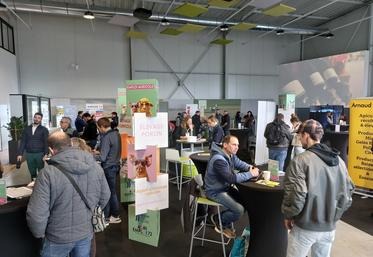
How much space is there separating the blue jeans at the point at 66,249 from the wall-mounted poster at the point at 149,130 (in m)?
1.20

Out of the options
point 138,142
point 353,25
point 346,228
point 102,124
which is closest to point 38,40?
point 102,124

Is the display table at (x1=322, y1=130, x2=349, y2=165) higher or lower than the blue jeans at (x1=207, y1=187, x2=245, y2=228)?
higher

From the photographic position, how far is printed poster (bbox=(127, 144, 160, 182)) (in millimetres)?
2928

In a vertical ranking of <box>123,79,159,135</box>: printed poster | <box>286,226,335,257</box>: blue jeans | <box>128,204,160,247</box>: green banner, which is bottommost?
<box>128,204,160,247</box>: green banner

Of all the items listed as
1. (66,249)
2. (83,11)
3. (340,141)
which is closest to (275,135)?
(340,141)

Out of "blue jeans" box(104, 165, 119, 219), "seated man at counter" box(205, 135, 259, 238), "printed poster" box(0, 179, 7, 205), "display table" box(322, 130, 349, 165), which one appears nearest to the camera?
"printed poster" box(0, 179, 7, 205)

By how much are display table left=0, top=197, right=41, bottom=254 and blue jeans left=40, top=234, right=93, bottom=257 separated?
249mm

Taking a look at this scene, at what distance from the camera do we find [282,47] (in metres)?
13.7

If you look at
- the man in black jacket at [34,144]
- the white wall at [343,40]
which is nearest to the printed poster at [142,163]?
the man in black jacket at [34,144]

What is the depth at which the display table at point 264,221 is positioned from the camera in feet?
7.77

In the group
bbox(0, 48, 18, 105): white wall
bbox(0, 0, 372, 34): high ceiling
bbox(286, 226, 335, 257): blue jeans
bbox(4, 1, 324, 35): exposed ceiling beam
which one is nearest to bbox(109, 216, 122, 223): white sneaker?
bbox(286, 226, 335, 257): blue jeans

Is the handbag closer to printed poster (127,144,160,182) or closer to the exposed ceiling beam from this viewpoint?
printed poster (127,144,160,182)

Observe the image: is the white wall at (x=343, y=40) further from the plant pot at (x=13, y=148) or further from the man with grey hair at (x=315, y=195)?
the plant pot at (x=13, y=148)

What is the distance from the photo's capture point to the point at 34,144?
4.30 m
